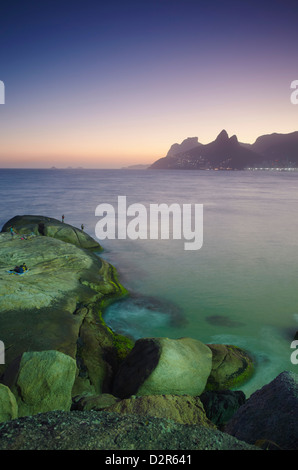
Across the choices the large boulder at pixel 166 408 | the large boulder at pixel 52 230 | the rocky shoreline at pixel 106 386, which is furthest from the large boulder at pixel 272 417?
the large boulder at pixel 52 230

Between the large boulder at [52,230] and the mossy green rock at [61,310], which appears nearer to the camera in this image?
the mossy green rock at [61,310]

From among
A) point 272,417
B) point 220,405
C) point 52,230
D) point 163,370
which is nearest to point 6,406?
point 163,370

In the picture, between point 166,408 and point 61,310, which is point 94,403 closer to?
point 166,408

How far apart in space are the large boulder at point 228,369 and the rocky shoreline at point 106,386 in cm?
3

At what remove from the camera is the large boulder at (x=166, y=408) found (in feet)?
21.0

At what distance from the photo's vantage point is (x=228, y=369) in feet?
31.4

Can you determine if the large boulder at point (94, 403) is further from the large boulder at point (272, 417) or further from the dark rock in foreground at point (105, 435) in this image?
the large boulder at point (272, 417)

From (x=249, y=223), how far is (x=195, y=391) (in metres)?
32.0

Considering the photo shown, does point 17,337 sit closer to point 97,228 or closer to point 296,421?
point 296,421

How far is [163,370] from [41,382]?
10.6ft

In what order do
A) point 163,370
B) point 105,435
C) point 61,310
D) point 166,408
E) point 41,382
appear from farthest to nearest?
1. point 61,310
2. point 163,370
3. point 166,408
4. point 41,382
5. point 105,435

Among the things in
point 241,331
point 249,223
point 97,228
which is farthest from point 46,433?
point 249,223
